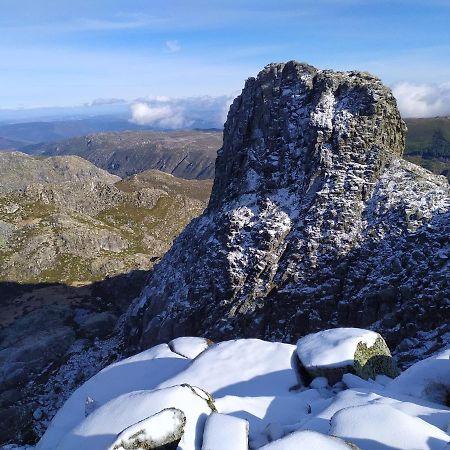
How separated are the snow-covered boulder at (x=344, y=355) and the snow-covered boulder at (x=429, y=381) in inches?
66.8

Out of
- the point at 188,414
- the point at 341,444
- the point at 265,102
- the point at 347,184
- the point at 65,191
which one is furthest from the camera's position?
the point at 65,191

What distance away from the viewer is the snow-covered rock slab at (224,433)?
1458 cm

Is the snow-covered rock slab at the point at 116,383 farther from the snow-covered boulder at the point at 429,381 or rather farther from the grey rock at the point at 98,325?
the grey rock at the point at 98,325

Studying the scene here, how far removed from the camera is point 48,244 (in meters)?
91.1

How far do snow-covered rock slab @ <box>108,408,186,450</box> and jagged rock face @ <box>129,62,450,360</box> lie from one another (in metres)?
25.9

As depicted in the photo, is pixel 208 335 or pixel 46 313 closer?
pixel 208 335

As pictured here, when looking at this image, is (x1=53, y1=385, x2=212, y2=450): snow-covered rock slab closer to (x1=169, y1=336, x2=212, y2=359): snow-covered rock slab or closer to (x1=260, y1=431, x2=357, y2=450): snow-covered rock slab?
(x1=260, y1=431, x2=357, y2=450): snow-covered rock slab

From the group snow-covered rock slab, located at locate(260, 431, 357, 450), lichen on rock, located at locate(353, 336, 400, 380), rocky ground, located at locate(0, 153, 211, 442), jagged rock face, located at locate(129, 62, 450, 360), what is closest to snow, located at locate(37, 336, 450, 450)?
snow-covered rock slab, located at locate(260, 431, 357, 450)

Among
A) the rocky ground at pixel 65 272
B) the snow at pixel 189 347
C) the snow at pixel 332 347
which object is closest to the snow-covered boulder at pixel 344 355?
the snow at pixel 332 347

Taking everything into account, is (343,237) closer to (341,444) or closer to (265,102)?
(265,102)

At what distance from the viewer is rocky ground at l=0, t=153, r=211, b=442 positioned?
51656 mm

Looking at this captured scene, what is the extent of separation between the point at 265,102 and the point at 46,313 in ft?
148

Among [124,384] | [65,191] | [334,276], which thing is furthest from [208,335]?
[65,191]

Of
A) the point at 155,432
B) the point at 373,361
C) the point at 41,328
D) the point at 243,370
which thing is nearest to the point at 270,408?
the point at 243,370
